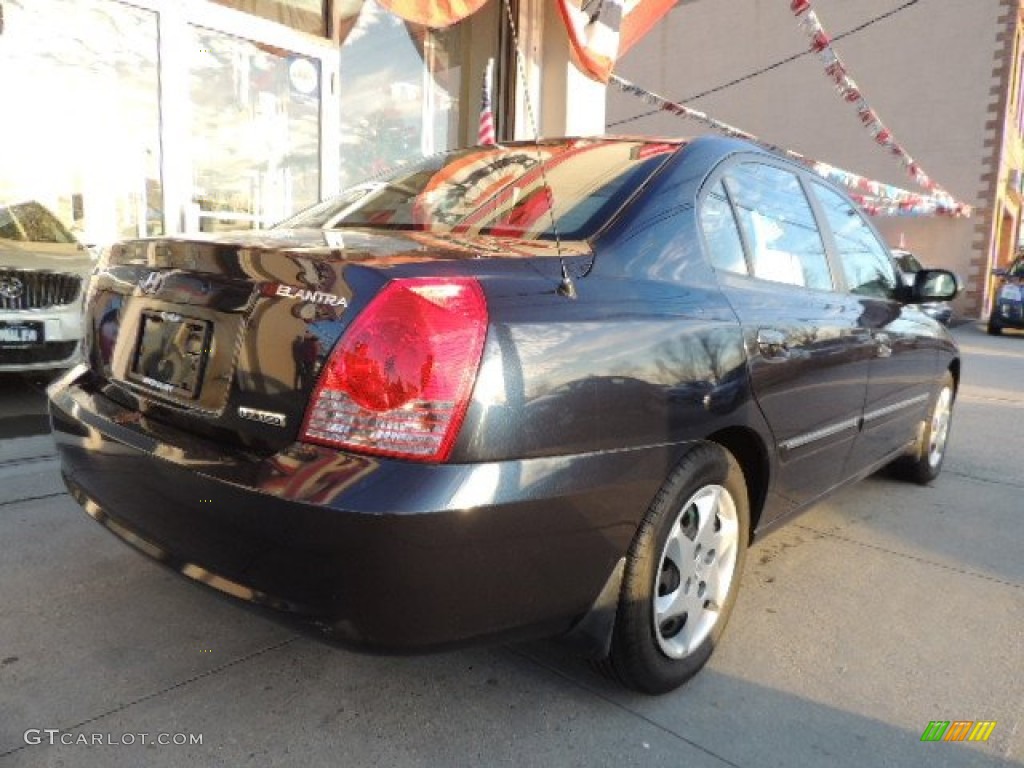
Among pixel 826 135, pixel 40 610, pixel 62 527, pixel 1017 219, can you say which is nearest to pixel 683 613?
pixel 40 610

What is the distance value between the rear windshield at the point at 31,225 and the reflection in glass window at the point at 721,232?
521cm

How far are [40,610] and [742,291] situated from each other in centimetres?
246

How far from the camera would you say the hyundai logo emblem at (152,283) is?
204 cm

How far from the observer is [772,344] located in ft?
8.17

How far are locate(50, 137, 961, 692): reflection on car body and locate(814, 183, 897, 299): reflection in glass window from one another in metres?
0.64

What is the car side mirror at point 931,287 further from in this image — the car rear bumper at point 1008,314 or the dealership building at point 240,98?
the car rear bumper at point 1008,314

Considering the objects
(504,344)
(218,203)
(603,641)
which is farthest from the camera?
(218,203)

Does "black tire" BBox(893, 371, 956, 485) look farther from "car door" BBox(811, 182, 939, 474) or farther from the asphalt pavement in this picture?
the asphalt pavement

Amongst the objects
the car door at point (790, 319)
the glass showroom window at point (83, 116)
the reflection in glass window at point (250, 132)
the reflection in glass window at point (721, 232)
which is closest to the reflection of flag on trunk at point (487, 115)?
the reflection in glass window at point (250, 132)

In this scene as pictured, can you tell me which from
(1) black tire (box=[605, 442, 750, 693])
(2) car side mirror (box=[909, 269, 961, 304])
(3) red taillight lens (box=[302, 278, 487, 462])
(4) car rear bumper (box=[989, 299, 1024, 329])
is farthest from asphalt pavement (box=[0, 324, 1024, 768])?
(4) car rear bumper (box=[989, 299, 1024, 329])

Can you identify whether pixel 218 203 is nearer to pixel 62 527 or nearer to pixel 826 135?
pixel 62 527

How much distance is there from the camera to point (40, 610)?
257 centimetres

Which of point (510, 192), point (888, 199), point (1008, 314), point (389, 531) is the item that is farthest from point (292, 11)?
point (888, 199)

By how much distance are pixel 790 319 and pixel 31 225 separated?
566 centimetres
